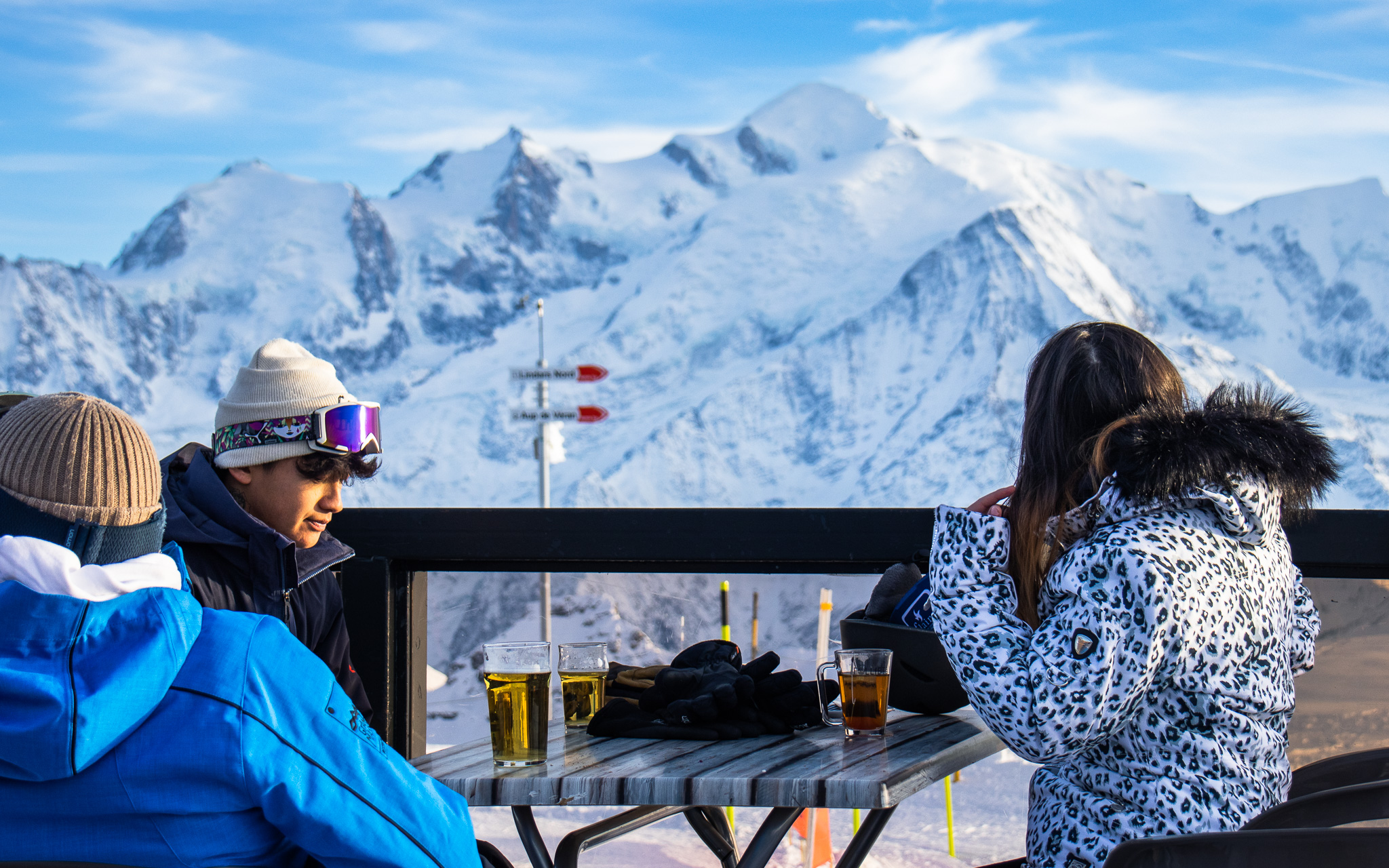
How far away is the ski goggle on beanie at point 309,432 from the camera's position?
1786mm

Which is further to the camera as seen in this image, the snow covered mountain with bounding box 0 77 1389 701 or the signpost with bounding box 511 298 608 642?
the snow covered mountain with bounding box 0 77 1389 701

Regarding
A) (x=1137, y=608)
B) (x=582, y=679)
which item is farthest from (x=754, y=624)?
(x=1137, y=608)

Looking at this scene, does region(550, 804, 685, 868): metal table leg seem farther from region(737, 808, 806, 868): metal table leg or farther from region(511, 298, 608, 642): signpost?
region(511, 298, 608, 642): signpost

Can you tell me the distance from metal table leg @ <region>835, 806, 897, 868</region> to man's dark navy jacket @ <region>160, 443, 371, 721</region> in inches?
30.8

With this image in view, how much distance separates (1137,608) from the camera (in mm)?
1307

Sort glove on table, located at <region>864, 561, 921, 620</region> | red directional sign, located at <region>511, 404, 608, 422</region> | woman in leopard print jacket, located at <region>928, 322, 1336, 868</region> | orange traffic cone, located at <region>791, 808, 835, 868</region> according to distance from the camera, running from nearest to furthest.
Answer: woman in leopard print jacket, located at <region>928, 322, 1336, 868</region> → glove on table, located at <region>864, 561, 921, 620</region> → orange traffic cone, located at <region>791, 808, 835, 868</region> → red directional sign, located at <region>511, 404, 608, 422</region>

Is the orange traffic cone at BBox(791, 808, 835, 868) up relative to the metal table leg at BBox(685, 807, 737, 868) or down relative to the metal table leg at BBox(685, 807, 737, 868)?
down

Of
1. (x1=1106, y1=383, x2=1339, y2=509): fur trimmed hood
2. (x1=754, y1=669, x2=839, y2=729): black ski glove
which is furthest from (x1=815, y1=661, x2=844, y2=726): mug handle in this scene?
(x1=1106, y1=383, x2=1339, y2=509): fur trimmed hood

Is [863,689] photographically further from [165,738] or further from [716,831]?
[165,738]

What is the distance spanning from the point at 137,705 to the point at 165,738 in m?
0.04

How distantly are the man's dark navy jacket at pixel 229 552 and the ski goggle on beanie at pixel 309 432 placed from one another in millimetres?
56

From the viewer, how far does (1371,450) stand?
67750 mm

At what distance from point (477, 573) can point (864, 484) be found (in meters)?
65.1

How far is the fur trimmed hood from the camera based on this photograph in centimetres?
136
